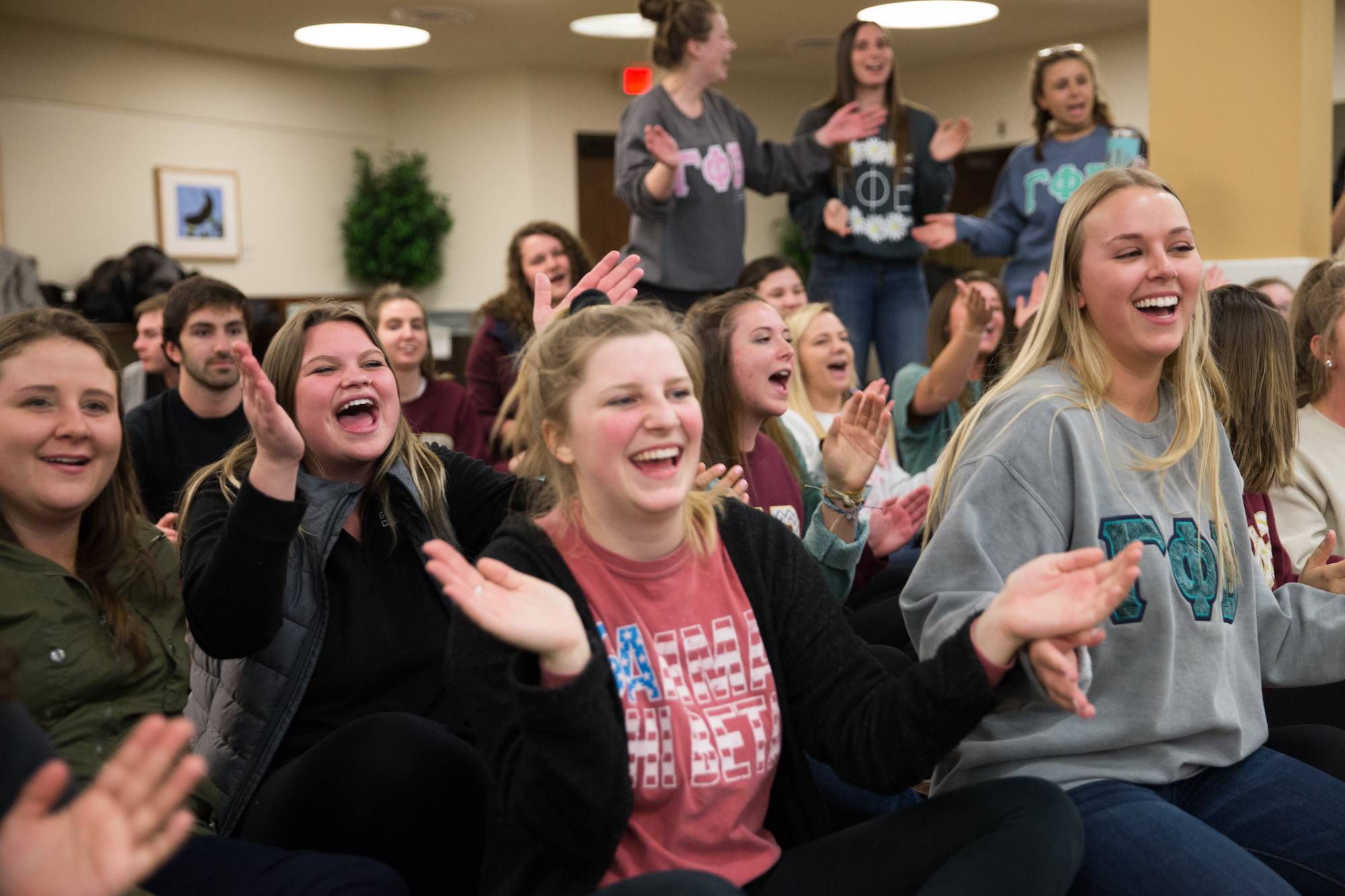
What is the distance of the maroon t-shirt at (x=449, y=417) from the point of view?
4301mm

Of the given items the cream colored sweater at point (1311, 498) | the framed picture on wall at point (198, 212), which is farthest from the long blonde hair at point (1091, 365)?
the framed picture on wall at point (198, 212)

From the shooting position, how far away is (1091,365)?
1.84 meters

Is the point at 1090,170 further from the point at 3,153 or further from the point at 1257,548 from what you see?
the point at 3,153

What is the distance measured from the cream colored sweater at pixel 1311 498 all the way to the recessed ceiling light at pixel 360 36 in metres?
7.06

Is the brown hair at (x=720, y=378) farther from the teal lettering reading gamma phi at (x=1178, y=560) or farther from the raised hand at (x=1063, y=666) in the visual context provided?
the raised hand at (x=1063, y=666)

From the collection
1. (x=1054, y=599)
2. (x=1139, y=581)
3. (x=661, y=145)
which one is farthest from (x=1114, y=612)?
(x=661, y=145)

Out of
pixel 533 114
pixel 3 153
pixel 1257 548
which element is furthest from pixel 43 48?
pixel 1257 548

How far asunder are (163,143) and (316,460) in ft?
26.1

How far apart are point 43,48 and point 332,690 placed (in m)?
7.92

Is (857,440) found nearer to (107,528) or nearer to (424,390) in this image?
(107,528)

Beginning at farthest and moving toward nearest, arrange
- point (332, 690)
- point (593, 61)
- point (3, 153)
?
point (593, 61), point (3, 153), point (332, 690)

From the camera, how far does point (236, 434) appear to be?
3234 millimetres

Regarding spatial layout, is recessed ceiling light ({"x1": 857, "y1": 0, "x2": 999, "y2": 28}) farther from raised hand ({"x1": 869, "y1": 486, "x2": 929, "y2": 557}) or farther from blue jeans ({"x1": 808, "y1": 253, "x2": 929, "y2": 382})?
raised hand ({"x1": 869, "y1": 486, "x2": 929, "y2": 557})

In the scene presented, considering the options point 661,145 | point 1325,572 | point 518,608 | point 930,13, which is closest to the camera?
point 518,608
